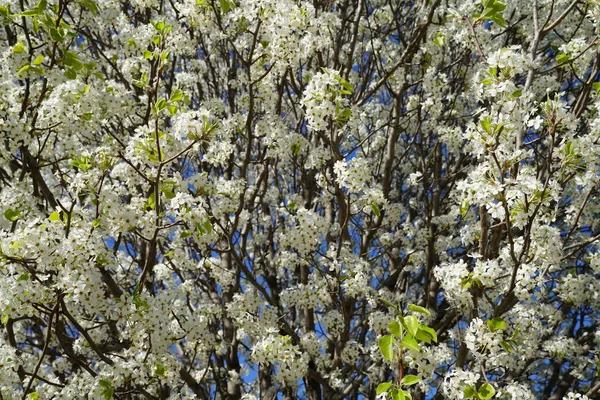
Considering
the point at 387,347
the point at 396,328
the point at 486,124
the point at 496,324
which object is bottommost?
the point at 387,347

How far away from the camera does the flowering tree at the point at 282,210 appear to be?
13.9ft

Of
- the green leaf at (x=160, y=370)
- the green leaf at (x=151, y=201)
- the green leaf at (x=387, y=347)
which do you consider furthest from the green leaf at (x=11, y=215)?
the green leaf at (x=387, y=347)

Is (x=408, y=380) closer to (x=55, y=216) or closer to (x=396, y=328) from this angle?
(x=396, y=328)

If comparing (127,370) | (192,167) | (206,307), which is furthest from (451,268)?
(192,167)

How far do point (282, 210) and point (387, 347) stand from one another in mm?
6327

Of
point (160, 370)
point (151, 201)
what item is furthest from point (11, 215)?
point (160, 370)

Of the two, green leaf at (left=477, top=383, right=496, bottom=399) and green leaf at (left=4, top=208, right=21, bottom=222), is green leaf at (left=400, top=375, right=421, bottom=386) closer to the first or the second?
green leaf at (left=477, top=383, right=496, bottom=399)

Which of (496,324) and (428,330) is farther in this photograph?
(496,324)

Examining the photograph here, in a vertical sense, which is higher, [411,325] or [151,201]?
[151,201]

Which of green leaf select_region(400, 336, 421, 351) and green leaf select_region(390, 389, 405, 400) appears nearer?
green leaf select_region(400, 336, 421, 351)

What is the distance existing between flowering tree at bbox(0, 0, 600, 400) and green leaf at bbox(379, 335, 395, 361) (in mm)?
12

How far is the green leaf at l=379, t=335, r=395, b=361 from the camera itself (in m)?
2.79

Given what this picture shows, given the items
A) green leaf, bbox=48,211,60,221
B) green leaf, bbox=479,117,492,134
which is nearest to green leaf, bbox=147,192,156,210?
green leaf, bbox=48,211,60,221

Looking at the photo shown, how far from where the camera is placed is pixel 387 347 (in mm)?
2844
